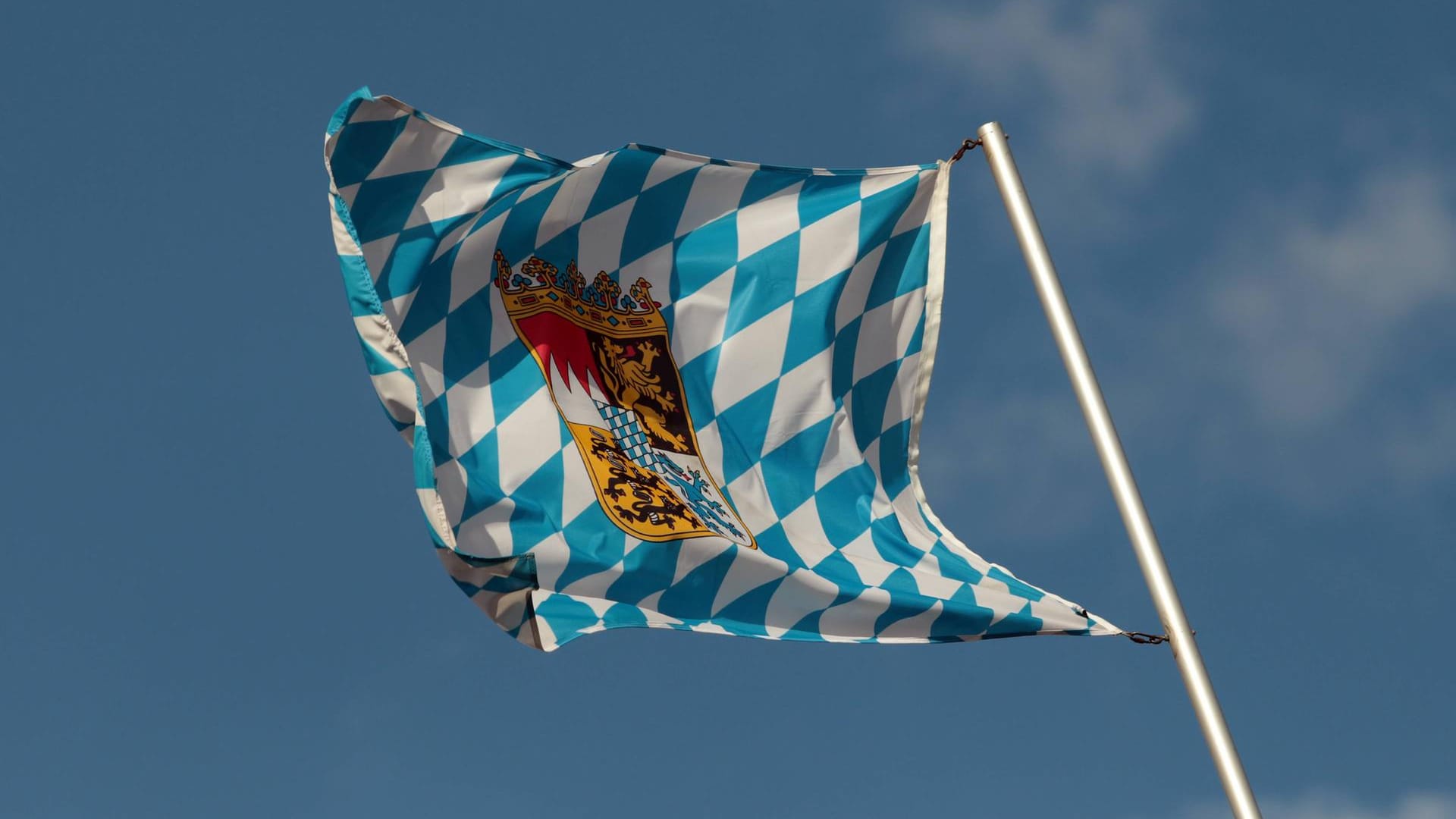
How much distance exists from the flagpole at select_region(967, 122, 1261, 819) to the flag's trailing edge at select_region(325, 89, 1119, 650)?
1.37 metres

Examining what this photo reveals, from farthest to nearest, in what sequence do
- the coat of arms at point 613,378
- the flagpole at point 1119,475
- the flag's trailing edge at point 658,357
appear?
the coat of arms at point 613,378, the flag's trailing edge at point 658,357, the flagpole at point 1119,475

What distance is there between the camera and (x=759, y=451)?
46.9 ft

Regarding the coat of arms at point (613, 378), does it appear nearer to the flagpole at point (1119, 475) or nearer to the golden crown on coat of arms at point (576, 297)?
the golden crown on coat of arms at point (576, 297)

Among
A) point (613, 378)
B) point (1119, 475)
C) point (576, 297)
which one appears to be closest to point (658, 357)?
point (613, 378)

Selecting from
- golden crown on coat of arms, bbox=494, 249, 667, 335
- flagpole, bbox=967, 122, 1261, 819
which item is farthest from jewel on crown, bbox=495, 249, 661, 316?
flagpole, bbox=967, 122, 1261, 819

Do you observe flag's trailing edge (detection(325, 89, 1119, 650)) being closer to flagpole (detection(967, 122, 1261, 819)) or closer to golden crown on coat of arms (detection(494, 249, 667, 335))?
golden crown on coat of arms (detection(494, 249, 667, 335))

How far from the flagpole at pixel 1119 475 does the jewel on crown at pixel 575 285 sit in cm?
312

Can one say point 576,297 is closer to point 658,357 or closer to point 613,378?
point 613,378

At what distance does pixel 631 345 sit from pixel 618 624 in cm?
256

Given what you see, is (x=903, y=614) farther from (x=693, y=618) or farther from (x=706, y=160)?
(x=706, y=160)

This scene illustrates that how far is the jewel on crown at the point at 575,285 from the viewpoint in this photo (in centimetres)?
1477

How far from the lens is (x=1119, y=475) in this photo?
11.7m

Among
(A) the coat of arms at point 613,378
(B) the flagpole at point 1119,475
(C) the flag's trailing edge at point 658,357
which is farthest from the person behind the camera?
(A) the coat of arms at point 613,378

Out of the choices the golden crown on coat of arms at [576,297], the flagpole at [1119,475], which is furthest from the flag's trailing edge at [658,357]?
the flagpole at [1119,475]
